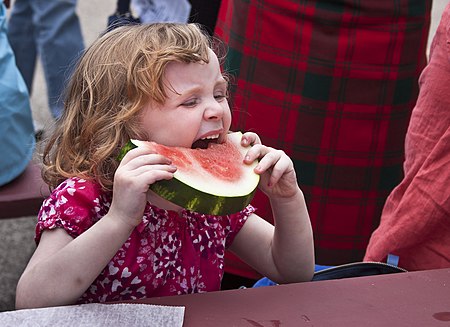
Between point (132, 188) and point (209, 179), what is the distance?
20cm

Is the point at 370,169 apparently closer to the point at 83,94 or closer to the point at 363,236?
the point at 363,236

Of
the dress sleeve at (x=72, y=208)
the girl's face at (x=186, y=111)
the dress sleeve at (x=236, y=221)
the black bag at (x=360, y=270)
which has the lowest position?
the black bag at (x=360, y=270)

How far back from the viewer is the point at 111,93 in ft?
6.38

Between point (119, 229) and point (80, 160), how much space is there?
1.01 ft

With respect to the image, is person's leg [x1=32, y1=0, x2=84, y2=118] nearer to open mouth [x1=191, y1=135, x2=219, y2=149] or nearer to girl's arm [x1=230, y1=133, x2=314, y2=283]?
girl's arm [x1=230, y1=133, x2=314, y2=283]

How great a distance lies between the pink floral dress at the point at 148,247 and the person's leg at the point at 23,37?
3.55 metres

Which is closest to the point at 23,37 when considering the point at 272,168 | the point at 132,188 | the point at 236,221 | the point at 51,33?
the point at 51,33

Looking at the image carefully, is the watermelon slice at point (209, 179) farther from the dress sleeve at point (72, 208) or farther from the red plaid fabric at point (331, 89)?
the red plaid fabric at point (331, 89)

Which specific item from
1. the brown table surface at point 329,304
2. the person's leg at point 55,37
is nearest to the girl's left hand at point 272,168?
the brown table surface at point 329,304

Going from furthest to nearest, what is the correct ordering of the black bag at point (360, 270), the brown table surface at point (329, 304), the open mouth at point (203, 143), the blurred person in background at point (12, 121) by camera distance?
the blurred person in background at point (12, 121) < the black bag at point (360, 270) < the open mouth at point (203, 143) < the brown table surface at point (329, 304)

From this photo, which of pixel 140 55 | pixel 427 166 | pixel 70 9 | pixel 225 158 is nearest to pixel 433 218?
pixel 427 166

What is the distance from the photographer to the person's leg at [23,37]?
5.25 meters

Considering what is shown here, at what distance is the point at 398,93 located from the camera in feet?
10.3

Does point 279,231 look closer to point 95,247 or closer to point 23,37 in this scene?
point 95,247
